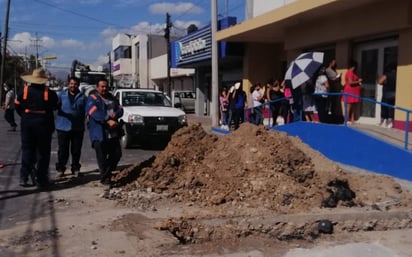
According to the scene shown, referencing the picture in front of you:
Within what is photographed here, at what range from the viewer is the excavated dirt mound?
732 centimetres

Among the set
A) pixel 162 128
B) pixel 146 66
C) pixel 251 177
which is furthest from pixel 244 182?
pixel 146 66

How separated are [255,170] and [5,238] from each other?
12.8 ft

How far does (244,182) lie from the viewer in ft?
26.2

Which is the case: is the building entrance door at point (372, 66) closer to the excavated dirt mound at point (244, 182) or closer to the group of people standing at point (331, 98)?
the group of people standing at point (331, 98)

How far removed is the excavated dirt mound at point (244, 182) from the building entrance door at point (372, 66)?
4.02 meters

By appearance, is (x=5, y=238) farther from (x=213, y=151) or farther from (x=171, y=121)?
(x=171, y=121)

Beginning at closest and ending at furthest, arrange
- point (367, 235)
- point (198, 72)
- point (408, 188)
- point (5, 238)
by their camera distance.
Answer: point (5, 238) < point (367, 235) < point (408, 188) < point (198, 72)

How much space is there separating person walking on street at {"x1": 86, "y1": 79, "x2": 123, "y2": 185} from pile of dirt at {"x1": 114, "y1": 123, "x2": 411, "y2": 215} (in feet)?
1.21

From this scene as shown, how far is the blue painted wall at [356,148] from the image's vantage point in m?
8.72

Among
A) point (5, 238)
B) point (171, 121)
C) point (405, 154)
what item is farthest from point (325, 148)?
point (5, 238)

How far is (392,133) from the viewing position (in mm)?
10320

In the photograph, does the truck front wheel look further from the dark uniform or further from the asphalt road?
the dark uniform

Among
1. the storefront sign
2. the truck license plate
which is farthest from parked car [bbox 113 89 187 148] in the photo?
the storefront sign

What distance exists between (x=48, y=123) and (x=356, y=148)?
225 inches
